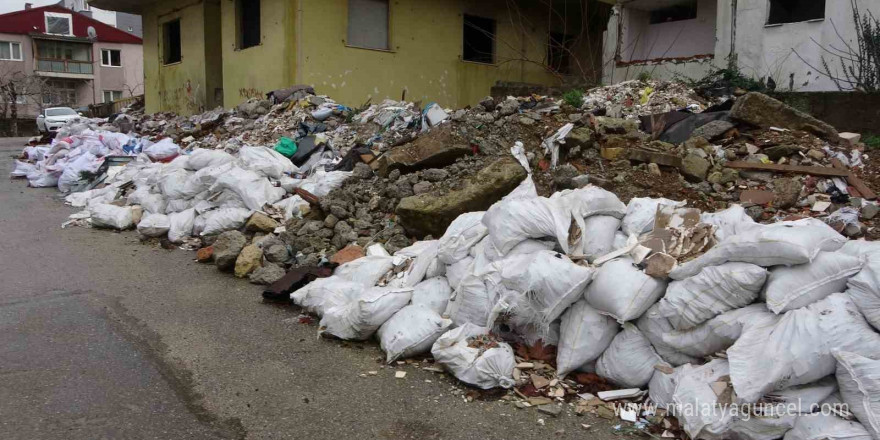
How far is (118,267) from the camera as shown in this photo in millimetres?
5105

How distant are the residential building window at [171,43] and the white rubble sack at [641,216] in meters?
13.5

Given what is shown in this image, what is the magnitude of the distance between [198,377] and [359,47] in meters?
9.42

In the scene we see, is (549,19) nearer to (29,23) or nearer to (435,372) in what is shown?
(435,372)

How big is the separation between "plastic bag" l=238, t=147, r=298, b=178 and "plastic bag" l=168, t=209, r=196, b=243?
2.88ft

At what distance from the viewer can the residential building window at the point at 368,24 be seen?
11.4m

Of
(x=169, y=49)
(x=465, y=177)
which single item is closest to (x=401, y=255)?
(x=465, y=177)

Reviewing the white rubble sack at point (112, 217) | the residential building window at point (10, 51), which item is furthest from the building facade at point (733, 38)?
the residential building window at point (10, 51)

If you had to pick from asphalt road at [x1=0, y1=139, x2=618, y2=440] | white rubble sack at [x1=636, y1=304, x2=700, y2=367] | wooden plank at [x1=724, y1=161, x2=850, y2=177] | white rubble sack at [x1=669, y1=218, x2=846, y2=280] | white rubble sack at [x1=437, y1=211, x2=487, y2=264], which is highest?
wooden plank at [x1=724, y1=161, x2=850, y2=177]

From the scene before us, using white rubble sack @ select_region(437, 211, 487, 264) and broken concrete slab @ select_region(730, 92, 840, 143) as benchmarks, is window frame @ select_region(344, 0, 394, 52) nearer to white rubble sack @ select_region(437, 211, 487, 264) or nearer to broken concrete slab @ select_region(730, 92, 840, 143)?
broken concrete slab @ select_region(730, 92, 840, 143)

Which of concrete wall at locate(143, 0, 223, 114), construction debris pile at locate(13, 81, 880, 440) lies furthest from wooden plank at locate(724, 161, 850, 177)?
concrete wall at locate(143, 0, 223, 114)

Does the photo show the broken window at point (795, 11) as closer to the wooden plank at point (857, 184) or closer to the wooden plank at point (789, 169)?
the wooden plank at point (857, 184)

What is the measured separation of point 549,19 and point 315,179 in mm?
9948

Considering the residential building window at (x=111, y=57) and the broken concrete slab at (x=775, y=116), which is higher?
the residential building window at (x=111, y=57)

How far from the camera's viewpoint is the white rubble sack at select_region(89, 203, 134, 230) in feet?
21.2
